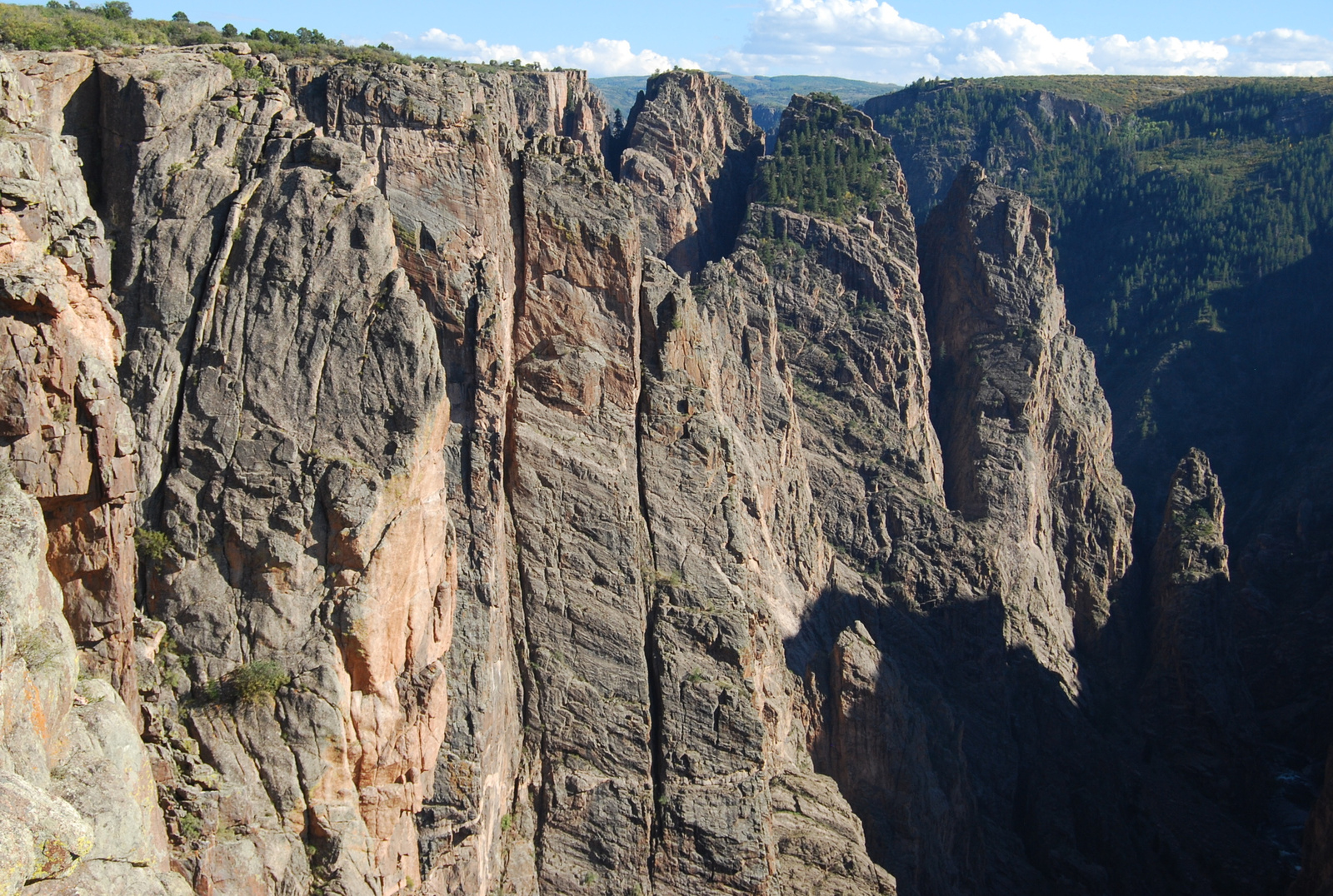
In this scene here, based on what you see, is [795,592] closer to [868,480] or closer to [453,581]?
[868,480]

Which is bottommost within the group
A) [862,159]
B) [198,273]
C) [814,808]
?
[814,808]

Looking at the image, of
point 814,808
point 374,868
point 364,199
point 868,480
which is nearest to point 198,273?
point 364,199

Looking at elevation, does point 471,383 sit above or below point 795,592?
above

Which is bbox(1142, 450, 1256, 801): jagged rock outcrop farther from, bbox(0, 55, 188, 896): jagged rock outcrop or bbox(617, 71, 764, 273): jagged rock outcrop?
bbox(0, 55, 188, 896): jagged rock outcrop

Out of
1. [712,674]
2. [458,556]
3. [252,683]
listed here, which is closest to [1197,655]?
[712,674]

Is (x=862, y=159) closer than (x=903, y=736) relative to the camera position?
No

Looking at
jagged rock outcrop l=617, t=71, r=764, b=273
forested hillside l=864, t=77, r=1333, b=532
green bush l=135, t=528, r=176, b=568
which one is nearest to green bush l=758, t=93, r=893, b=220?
jagged rock outcrop l=617, t=71, r=764, b=273

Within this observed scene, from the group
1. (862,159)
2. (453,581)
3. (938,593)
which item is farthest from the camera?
(862,159)

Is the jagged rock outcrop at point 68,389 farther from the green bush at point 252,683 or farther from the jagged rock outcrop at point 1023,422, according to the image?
the jagged rock outcrop at point 1023,422
